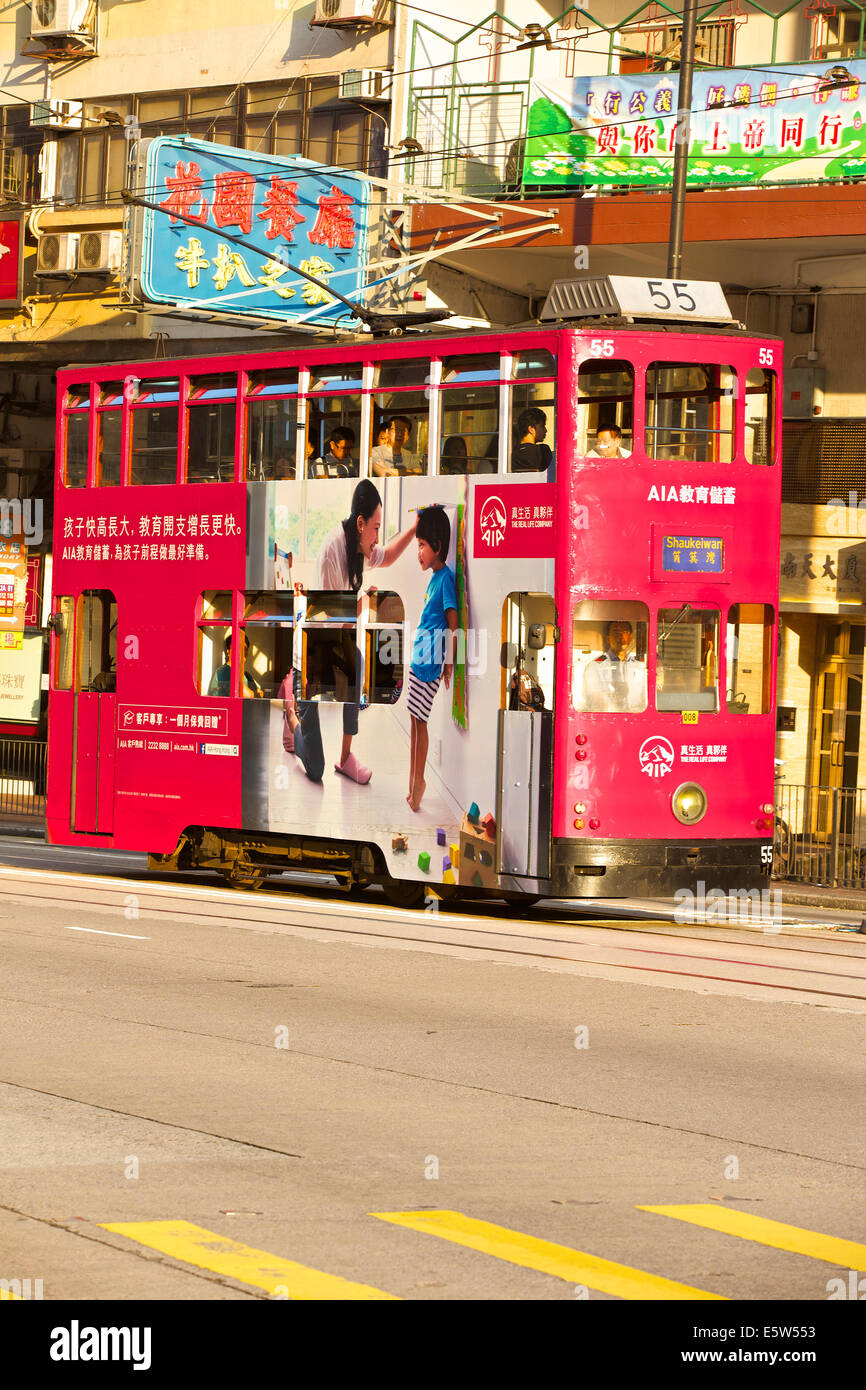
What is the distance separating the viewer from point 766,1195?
23.6ft

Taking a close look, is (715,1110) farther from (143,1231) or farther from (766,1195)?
(143,1231)

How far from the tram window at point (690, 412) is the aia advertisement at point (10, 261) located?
723 inches

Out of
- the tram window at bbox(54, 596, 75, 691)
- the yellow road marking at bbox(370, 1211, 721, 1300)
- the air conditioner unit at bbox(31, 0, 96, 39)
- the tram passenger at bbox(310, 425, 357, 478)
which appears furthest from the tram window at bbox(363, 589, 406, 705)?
the air conditioner unit at bbox(31, 0, 96, 39)

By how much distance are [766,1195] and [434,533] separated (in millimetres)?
9563

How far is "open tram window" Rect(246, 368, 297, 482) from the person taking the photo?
17219mm

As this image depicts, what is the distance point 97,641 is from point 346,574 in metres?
3.66

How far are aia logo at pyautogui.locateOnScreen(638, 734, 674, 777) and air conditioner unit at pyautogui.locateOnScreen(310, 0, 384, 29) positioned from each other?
16547mm

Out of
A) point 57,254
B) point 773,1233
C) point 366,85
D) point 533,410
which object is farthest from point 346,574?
point 57,254

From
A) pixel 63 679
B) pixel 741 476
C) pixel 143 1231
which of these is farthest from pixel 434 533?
pixel 143 1231

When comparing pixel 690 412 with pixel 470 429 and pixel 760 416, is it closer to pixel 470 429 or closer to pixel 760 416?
A: pixel 760 416

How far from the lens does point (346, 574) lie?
1678cm

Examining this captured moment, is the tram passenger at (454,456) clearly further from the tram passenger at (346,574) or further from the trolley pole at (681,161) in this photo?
the trolley pole at (681,161)

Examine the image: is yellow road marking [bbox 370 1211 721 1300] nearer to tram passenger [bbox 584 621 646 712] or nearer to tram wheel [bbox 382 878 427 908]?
tram passenger [bbox 584 621 646 712]

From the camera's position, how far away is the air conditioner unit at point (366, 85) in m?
28.1
